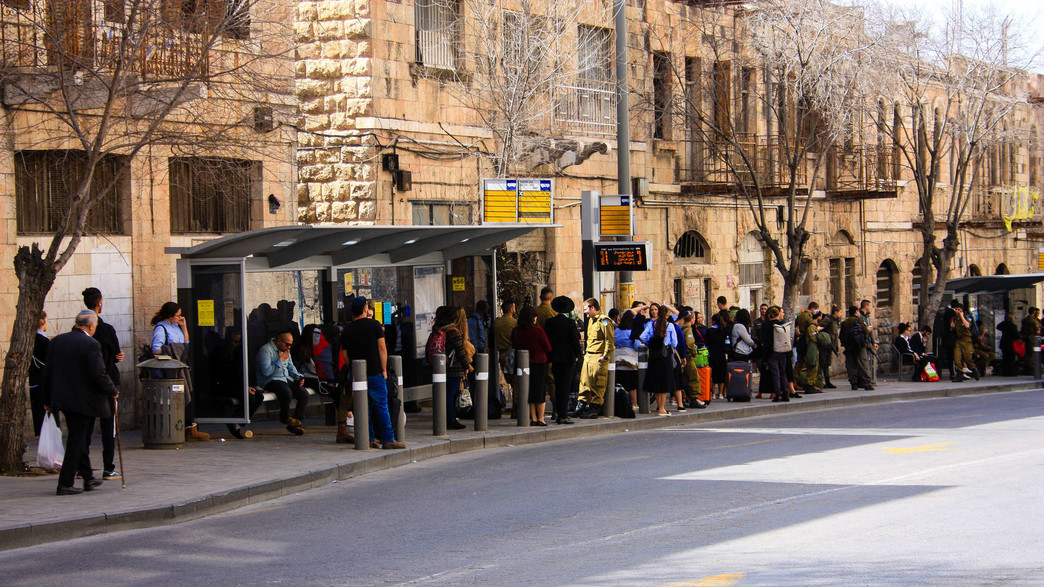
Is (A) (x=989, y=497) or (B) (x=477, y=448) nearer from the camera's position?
(A) (x=989, y=497)

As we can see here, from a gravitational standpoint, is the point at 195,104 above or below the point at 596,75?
below

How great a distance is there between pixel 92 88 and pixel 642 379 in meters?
9.33

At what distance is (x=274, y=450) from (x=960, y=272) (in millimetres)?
32196

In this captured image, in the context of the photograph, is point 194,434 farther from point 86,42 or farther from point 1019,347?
point 1019,347

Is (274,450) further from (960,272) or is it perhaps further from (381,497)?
(960,272)

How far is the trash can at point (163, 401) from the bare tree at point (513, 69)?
904cm

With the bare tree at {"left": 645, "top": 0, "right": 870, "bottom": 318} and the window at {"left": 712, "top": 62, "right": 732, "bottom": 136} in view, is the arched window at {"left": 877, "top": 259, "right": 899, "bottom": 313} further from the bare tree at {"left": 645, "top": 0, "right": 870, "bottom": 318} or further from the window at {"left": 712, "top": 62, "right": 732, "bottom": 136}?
the window at {"left": 712, "top": 62, "right": 732, "bottom": 136}

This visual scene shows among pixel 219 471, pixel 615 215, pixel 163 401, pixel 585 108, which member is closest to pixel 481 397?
pixel 163 401

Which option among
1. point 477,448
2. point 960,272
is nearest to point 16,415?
point 477,448

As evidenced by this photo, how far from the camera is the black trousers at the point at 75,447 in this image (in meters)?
11.0

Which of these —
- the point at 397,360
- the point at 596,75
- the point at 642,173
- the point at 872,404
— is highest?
the point at 596,75

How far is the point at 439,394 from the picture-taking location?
1579cm

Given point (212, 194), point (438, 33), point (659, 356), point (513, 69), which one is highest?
point (438, 33)

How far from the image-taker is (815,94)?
88.7 ft
